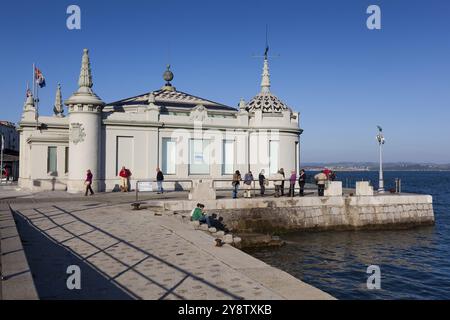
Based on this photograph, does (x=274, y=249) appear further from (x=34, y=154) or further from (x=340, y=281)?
(x=34, y=154)

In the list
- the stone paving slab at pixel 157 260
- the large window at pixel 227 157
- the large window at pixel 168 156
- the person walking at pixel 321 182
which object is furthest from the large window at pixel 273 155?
the stone paving slab at pixel 157 260

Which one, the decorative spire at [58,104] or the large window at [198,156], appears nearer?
the large window at [198,156]

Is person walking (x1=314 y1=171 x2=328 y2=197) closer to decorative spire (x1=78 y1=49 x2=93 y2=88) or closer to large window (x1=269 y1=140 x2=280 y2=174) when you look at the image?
large window (x1=269 y1=140 x2=280 y2=174)

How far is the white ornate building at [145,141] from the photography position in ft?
87.8

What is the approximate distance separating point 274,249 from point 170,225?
17.9ft

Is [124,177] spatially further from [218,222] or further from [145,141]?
[218,222]

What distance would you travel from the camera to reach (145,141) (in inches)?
1127

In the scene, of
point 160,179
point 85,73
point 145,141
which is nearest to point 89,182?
point 160,179

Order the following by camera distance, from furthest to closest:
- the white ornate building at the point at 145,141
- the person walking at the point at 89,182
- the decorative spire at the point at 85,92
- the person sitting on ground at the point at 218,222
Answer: the white ornate building at the point at 145,141, the decorative spire at the point at 85,92, the person walking at the point at 89,182, the person sitting on ground at the point at 218,222

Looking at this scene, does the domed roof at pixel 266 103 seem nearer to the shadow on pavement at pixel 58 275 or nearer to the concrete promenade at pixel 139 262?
the concrete promenade at pixel 139 262

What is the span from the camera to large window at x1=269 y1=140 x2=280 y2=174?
3139cm

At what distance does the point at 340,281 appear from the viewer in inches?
563

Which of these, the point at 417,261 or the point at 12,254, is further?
the point at 417,261
